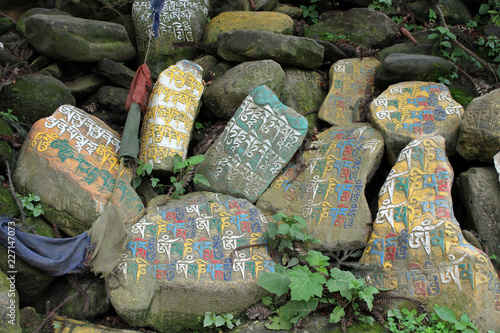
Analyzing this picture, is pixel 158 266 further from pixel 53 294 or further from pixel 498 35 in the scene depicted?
pixel 498 35

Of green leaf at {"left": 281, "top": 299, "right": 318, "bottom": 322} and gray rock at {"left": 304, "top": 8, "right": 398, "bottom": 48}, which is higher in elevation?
gray rock at {"left": 304, "top": 8, "right": 398, "bottom": 48}

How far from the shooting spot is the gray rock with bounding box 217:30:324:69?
6133mm

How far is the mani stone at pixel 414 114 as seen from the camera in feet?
16.9

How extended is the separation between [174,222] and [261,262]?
3.17 feet

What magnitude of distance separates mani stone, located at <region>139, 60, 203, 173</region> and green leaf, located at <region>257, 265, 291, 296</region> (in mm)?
1733

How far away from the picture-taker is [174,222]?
4672 mm

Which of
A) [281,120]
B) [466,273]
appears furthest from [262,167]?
[466,273]

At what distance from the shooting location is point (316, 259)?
13.8 ft

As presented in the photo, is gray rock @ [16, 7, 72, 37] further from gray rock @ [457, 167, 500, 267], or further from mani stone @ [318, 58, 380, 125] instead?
gray rock @ [457, 167, 500, 267]

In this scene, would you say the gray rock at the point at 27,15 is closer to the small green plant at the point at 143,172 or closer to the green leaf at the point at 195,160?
the small green plant at the point at 143,172

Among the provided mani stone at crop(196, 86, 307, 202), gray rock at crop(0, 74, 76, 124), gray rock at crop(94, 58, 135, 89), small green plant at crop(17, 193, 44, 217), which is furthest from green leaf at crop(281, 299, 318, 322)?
gray rock at crop(94, 58, 135, 89)

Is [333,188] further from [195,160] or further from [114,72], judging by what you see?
[114,72]

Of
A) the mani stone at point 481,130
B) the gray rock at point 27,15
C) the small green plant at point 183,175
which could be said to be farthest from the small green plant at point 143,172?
the mani stone at point 481,130

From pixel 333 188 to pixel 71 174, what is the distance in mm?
2711
